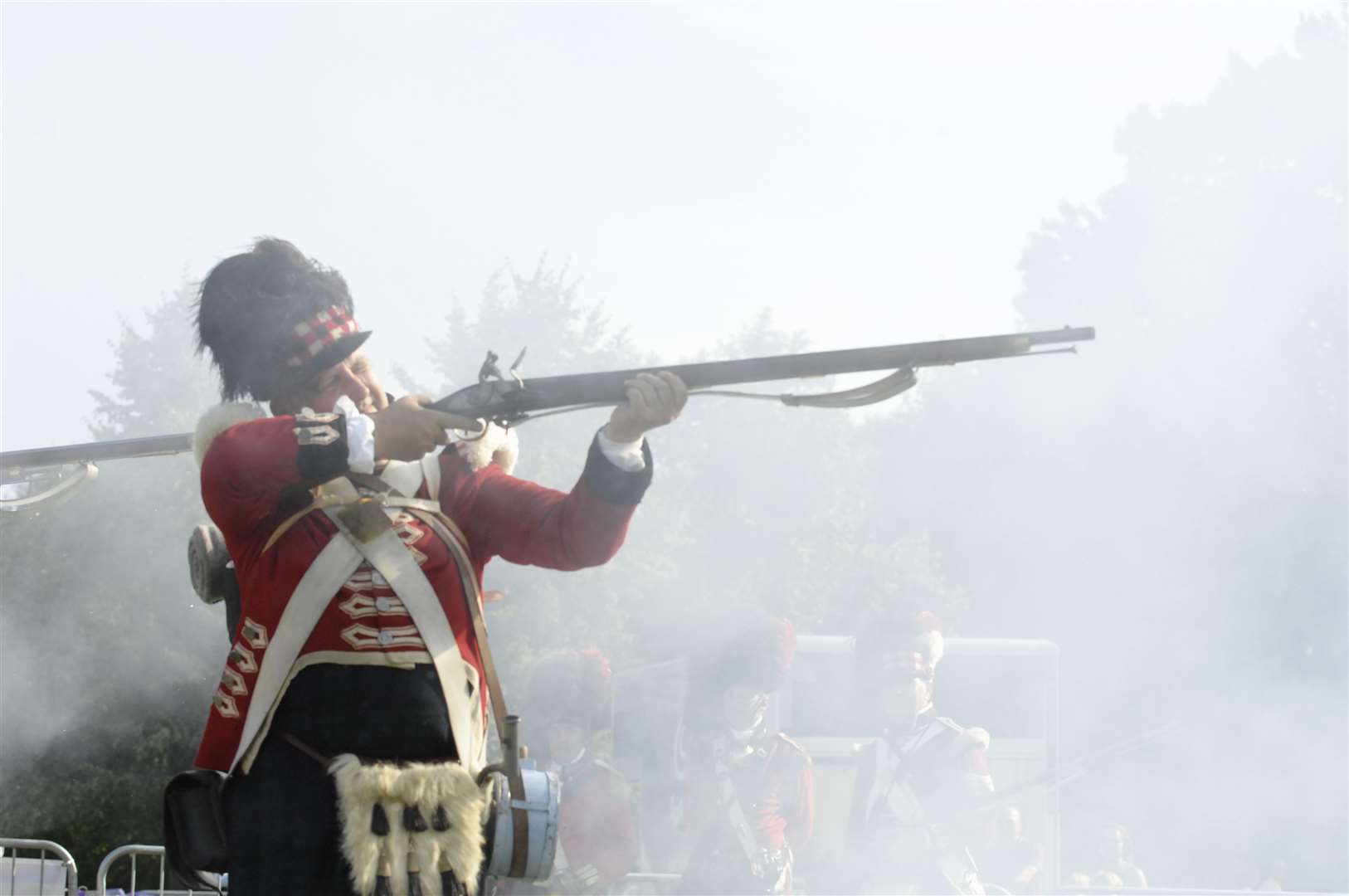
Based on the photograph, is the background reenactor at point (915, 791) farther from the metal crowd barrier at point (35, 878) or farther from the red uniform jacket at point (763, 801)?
the metal crowd barrier at point (35, 878)

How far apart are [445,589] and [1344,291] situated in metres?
18.0

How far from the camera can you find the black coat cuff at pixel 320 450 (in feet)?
11.1

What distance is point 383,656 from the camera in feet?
11.4

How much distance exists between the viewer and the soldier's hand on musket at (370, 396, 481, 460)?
137 inches

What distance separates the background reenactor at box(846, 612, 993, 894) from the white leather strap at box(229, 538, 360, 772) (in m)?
8.46

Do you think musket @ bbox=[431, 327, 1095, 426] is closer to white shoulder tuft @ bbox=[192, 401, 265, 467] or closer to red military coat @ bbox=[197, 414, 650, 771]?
red military coat @ bbox=[197, 414, 650, 771]

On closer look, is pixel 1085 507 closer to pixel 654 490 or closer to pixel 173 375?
pixel 654 490

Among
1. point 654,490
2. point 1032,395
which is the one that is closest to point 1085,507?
point 1032,395

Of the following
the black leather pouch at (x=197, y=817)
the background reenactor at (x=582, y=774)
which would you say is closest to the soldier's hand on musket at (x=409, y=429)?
Answer: the black leather pouch at (x=197, y=817)

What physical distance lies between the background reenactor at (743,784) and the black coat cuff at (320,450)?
8.43 metres

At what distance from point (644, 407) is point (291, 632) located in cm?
91

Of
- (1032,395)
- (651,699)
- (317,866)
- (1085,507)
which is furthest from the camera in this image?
(1032,395)

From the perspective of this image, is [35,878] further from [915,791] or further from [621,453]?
[621,453]

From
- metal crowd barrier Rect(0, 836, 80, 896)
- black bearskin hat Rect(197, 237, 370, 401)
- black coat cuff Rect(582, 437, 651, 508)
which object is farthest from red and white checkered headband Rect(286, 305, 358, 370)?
metal crowd barrier Rect(0, 836, 80, 896)
